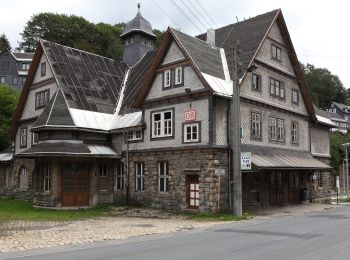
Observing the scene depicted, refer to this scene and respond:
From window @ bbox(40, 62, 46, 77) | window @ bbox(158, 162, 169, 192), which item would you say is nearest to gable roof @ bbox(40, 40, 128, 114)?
window @ bbox(40, 62, 46, 77)

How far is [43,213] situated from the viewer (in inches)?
961

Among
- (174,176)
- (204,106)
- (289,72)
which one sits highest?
(289,72)

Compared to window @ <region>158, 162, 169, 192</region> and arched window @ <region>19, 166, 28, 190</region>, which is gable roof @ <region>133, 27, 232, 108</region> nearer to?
window @ <region>158, 162, 169, 192</region>

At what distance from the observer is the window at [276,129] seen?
28750 millimetres

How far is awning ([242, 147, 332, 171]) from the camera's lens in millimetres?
24736

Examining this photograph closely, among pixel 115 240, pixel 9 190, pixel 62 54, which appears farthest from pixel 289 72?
pixel 9 190

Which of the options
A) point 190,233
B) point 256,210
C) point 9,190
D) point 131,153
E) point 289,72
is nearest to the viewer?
point 190,233

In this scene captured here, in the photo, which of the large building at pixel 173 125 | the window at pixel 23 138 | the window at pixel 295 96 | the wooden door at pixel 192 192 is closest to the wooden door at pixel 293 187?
the large building at pixel 173 125

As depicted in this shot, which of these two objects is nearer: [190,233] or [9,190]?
[190,233]

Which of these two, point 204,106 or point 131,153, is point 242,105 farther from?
point 131,153

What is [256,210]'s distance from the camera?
25.7 metres

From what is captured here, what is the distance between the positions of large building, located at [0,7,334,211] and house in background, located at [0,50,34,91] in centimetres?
6121

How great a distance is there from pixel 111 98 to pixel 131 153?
553cm

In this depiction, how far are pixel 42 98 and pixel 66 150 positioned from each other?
7616mm
